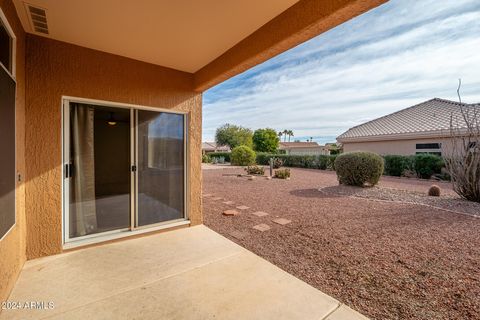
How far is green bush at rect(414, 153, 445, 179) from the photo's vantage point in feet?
33.5

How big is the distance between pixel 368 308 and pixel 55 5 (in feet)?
14.2

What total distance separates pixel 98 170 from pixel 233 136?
35.5m

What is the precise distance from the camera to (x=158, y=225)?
3705 mm

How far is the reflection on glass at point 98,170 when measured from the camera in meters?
3.08

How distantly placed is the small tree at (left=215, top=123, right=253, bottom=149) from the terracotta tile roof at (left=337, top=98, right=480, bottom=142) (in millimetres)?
22454

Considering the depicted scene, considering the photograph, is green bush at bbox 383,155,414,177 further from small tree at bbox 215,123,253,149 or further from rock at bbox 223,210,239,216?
small tree at bbox 215,123,253,149

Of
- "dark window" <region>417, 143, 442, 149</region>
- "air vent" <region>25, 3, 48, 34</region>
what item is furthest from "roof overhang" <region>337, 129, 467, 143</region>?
"air vent" <region>25, 3, 48, 34</region>

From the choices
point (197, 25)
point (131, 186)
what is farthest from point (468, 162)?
point (131, 186)

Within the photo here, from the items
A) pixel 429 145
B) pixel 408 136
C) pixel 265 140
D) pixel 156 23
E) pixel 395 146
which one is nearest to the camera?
pixel 156 23

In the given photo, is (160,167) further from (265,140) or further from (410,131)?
(265,140)

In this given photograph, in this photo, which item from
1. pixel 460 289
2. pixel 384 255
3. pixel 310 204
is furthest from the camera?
pixel 310 204

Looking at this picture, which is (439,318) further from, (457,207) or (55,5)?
(457,207)

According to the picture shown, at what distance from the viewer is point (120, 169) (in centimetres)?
343

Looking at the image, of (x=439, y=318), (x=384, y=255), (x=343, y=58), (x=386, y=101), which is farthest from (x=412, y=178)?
(x=439, y=318)
